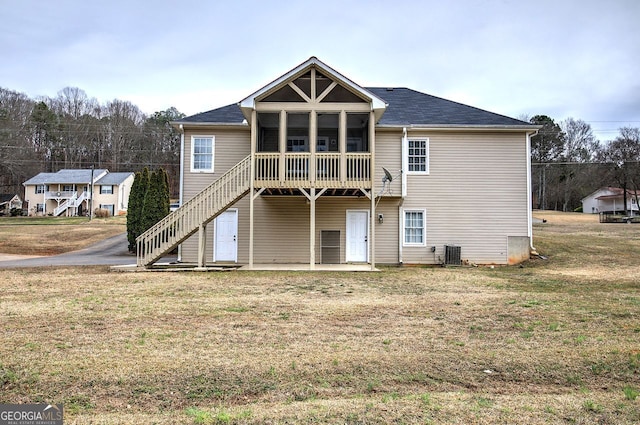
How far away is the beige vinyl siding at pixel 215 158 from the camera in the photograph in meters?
15.6

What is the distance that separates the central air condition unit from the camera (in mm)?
15430

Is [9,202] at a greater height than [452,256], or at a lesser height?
greater

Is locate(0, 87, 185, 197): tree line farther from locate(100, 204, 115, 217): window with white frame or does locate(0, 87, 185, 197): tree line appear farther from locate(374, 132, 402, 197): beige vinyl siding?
locate(374, 132, 402, 197): beige vinyl siding

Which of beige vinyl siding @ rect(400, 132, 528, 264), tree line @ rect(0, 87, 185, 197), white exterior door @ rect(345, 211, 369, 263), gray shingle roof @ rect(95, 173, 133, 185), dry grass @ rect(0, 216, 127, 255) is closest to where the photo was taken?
white exterior door @ rect(345, 211, 369, 263)

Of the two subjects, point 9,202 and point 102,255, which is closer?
point 102,255

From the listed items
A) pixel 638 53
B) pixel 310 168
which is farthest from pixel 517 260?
pixel 638 53

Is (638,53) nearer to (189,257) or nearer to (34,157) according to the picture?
(189,257)

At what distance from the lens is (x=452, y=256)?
15.5m

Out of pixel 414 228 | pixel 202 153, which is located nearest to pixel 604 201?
pixel 414 228

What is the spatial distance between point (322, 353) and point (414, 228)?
1171 centimetres

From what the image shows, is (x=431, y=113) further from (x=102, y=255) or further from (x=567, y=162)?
(x=567, y=162)

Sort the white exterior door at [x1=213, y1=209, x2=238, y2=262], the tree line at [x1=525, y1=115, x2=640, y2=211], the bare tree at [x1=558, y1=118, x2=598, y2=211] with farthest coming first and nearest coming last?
the bare tree at [x1=558, y1=118, x2=598, y2=211] < the tree line at [x1=525, y1=115, x2=640, y2=211] < the white exterior door at [x1=213, y1=209, x2=238, y2=262]

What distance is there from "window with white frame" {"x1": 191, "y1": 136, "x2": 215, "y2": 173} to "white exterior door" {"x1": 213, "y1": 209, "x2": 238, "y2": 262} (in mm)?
2022

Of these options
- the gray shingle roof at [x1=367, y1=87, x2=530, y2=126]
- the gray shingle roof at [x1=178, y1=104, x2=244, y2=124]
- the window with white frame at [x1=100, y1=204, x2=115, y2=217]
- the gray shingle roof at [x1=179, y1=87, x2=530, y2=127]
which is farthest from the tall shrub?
the window with white frame at [x1=100, y1=204, x2=115, y2=217]
